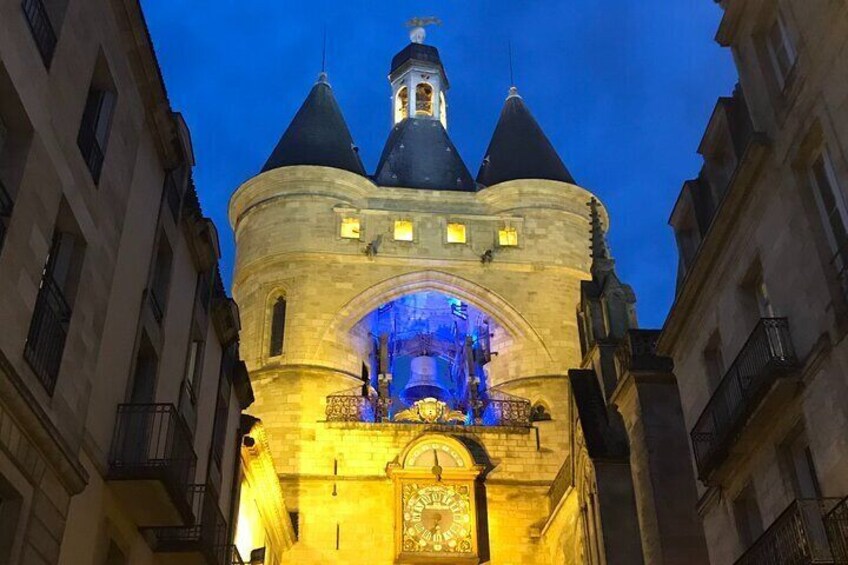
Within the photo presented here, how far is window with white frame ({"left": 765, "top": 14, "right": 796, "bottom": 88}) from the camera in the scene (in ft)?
33.3

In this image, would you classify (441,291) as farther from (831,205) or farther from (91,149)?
(831,205)

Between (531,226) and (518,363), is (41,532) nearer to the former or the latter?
(518,363)

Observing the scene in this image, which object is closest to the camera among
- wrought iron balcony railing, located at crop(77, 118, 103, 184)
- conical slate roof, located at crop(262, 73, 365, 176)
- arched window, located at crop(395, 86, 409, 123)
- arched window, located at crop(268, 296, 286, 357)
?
wrought iron balcony railing, located at crop(77, 118, 103, 184)

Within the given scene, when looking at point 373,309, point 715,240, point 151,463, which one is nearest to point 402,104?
point 373,309

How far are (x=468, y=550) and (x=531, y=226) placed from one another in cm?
983

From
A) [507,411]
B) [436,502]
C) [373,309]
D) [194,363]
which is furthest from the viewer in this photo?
[373,309]

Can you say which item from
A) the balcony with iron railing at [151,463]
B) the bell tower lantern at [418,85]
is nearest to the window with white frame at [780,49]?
the balcony with iron railing at [151,463]

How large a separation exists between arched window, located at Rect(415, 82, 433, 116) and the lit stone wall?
8450 millimetres

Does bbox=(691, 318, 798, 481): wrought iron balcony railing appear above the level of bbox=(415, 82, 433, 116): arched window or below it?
below

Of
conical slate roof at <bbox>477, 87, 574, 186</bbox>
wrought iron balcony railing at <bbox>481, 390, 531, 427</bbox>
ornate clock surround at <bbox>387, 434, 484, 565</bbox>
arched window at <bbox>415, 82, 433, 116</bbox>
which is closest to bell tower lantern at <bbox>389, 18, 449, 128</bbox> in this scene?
arched window at <bbox>415, 82, 433, 116</bbox>

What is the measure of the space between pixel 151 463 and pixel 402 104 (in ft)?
95.5

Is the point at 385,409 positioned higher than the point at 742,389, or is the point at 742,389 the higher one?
the point at 385,409

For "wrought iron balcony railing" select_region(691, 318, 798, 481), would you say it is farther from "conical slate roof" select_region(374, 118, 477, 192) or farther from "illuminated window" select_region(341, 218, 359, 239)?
"conical slate roof" select_region(374, 118, 477, 192)

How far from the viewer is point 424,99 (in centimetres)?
3734
